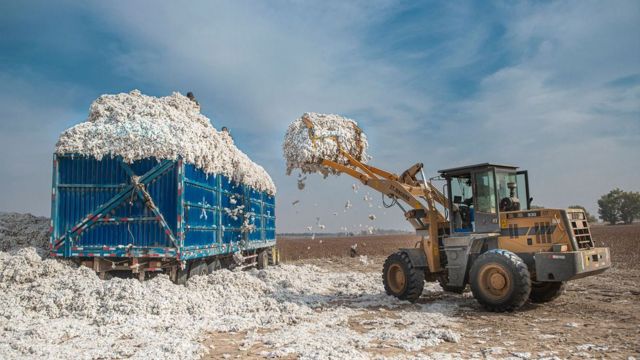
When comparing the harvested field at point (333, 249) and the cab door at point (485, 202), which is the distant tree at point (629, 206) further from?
the cab door at point (485, 202)

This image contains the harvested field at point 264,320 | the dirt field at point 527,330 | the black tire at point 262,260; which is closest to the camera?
the dirt field at point 527,330

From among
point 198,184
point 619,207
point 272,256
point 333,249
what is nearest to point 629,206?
point 619,207

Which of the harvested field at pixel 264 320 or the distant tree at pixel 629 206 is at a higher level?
the distant tree at pixel 629 206

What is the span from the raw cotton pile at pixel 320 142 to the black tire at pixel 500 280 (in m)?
4.37

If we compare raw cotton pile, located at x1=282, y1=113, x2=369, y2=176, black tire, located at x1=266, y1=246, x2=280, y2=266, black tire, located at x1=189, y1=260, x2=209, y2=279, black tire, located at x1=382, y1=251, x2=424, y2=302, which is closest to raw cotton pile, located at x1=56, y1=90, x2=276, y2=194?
raw cotton pile, located at x1=282, y1=113, x2=369, y2=176

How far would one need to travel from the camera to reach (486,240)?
10.1 meters

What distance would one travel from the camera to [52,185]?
10.7 meters

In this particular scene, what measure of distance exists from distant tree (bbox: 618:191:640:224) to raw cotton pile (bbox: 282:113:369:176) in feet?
310

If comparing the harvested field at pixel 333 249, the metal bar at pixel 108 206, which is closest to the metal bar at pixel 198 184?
the metal bar at pixel 108 206

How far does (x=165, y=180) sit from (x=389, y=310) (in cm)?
535

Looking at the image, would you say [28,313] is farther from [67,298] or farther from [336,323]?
[336,323]

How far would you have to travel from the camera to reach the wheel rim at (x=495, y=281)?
9.09 meters

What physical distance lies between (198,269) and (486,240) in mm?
6406

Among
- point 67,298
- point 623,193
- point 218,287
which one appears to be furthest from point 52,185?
point 623,193
